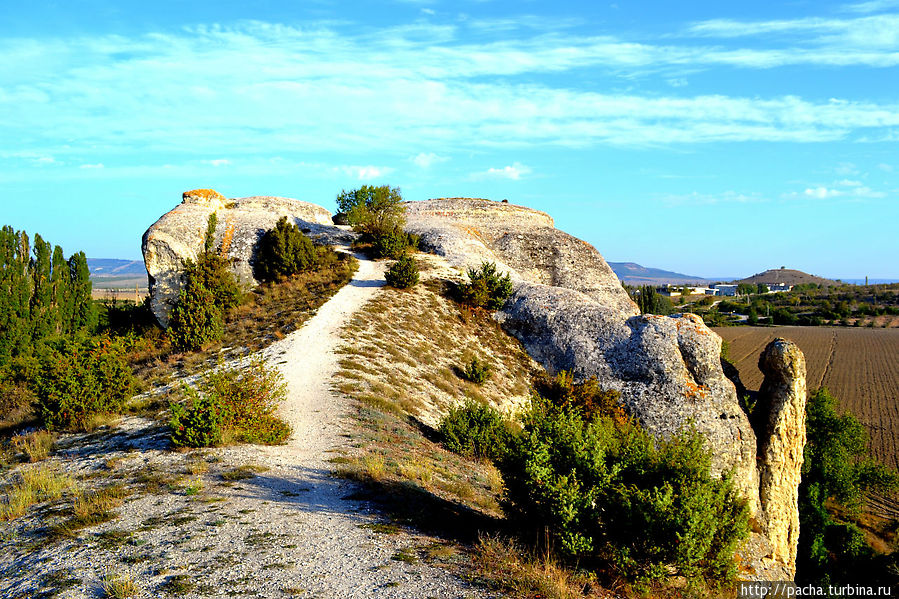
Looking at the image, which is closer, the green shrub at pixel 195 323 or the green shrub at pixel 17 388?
the green shrub at pixel 17 388

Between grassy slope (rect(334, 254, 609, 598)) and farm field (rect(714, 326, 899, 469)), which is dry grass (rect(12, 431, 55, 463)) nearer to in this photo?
grassy slope (rect(334, 254, 609, 598))

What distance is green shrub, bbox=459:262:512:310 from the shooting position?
81.7 ft

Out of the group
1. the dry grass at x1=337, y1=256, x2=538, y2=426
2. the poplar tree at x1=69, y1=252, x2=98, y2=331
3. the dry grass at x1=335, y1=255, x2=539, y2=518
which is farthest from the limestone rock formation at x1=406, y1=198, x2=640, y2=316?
the poplar tree at x1=69, y1=252, x2=98, y2=331

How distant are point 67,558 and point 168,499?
6.24ft

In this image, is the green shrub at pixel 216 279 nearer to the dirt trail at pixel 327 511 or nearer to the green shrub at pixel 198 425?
the dirt trail at pixel 327 511

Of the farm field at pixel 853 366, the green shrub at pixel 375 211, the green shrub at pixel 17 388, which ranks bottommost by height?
the farm field at pixel 853 366

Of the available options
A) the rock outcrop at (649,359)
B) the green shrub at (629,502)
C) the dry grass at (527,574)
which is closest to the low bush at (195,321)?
the rock outcrop at (649,359)

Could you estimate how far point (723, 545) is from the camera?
22.8ft

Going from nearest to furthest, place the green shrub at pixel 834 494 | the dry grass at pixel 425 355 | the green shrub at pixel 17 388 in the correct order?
1. the dry grass at pixel 425 355
2. the green shrub at pixel 17 388
3. the green shrub at pixel 834 494

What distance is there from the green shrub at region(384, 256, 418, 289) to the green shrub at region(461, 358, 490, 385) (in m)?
6.27

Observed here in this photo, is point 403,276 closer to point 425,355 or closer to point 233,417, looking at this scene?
point 425,355

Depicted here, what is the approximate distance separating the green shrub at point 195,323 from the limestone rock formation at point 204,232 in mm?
4492

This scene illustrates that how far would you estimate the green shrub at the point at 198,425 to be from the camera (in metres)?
11.4

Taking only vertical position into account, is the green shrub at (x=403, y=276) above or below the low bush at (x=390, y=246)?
below
